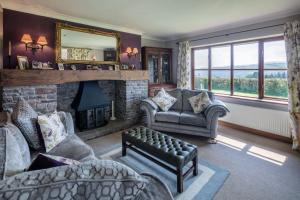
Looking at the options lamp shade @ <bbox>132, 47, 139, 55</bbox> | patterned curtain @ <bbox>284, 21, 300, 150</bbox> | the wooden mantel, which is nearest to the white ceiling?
patterned curtain @ <bbox>284, 21, 300, 150</bbox>

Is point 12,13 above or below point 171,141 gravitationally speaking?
above

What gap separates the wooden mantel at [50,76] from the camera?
114 inches

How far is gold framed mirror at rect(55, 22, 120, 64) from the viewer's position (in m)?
3.65

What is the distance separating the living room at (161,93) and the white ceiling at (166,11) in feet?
0.07

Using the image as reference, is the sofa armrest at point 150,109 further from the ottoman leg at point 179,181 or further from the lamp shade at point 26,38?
the lamp shade at point 26,38

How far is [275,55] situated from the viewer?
3871 millimetres

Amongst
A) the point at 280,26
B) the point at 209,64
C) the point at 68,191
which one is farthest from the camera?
the point at 209,64

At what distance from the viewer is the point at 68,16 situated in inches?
143

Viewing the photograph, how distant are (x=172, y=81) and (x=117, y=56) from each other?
220 centimetres

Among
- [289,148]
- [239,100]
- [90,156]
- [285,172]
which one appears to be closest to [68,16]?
[90,156]

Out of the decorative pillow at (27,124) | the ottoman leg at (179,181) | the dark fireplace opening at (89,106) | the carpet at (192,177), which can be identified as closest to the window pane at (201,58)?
the dark fireplace opening at (89,106)

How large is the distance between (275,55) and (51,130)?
4.38m

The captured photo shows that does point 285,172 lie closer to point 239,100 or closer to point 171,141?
point 171,141

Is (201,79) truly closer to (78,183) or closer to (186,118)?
(186,118)
